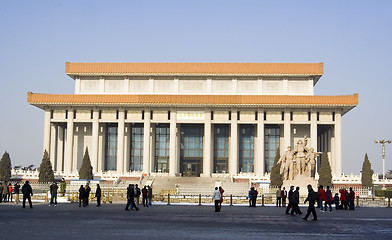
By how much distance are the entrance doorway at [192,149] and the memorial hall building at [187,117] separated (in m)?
0.14

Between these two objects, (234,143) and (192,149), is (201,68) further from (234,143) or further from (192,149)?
(234,143)

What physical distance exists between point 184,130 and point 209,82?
779 centimetres

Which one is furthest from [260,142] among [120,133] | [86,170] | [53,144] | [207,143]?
[53,144]

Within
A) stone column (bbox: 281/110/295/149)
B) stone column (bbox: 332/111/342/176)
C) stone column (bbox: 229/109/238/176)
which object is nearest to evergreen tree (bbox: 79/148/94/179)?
stone column (bbox: 229/109/238/176)

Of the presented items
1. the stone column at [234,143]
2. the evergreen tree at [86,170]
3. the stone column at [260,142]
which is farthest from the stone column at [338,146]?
the evergreen tree at [86,170]

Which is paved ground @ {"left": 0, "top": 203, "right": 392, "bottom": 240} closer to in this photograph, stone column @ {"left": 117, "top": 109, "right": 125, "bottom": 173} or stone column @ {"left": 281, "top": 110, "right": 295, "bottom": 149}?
stone column @ {"left": 281, "top": 110, "right": 295, "bottom": 149}

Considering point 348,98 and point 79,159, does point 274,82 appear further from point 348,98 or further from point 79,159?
point 79,159

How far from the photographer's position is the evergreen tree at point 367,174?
68.6 meters

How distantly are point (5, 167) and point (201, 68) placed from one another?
1170 inches

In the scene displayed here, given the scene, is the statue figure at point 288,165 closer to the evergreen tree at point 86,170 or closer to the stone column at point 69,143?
the evergreen tree at point 86,170

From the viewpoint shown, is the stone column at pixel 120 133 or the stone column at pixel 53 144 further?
the stone column at pixel 53 144

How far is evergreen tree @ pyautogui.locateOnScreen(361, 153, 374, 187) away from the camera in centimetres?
6862

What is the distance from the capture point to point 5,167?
2744 inches

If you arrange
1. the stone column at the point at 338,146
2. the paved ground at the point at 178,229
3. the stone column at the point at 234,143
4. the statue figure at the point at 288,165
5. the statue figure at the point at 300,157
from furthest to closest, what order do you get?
the stone column at the point at 234,143
the stone column at the point at 338,146
the statue figure at the point at 288,165
the statue figure at the point at 300,157
the paved ground at the point at 178,229
